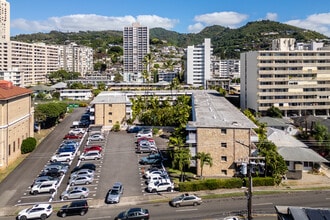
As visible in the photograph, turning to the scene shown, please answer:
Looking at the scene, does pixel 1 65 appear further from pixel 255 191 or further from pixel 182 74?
pixel 255 191

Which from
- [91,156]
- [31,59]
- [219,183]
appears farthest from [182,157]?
[31,59]

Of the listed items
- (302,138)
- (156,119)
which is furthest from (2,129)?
(302,138)

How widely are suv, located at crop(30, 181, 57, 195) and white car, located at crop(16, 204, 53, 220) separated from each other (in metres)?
5.50

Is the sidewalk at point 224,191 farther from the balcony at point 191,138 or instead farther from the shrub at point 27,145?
the shrub at point 27,145

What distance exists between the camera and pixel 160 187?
1320 inches

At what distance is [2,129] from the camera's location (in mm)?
40656

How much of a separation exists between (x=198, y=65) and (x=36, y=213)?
119511 millimetres

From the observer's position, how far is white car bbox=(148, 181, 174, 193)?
110ft

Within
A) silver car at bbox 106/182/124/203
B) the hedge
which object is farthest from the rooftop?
the hedge

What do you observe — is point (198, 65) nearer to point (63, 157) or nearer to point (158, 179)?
point (63, 157)

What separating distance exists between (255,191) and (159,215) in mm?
10754

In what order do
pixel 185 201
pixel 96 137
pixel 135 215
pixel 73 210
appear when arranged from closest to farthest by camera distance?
pixel 135 215, pixel 73 210, pixel 185 201, pixel 96 137

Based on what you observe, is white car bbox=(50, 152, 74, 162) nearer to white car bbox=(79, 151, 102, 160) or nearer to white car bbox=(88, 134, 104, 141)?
white car bbox=(79, 151, 102, 160)

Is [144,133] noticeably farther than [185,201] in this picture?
Yes
